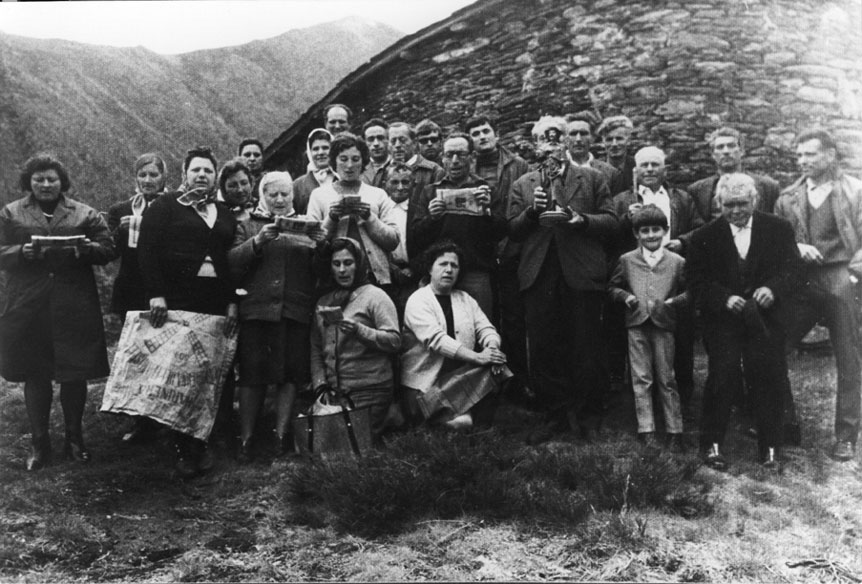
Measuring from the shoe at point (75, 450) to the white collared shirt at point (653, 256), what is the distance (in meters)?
3.80

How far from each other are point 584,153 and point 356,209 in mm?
1823

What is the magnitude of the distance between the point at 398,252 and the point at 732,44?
12.9ft

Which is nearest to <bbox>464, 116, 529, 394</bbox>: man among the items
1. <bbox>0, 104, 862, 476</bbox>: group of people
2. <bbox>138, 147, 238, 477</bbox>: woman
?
<bbox>0, 104, 862, 476</bbox>: group of people

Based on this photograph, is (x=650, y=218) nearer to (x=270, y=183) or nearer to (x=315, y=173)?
(x=270, y=183)

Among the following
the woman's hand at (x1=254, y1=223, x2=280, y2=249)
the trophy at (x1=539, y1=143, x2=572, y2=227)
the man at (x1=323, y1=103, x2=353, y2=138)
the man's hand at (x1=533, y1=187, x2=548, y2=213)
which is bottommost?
the woman's hand at (x1=254, y1=223, x2=280, y2=249)

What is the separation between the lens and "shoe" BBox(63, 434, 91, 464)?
493cm

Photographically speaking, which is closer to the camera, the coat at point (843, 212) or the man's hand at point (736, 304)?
the man's hand at point (736, 304)

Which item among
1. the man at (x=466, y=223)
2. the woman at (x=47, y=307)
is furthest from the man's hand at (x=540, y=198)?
the woman at (x=47, y=307)

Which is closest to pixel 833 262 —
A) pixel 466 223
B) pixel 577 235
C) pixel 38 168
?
pixel 577 235

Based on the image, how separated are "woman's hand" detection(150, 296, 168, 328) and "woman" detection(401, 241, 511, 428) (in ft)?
4.85

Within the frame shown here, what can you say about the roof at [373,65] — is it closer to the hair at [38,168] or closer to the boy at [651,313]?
the boy at [651,313]

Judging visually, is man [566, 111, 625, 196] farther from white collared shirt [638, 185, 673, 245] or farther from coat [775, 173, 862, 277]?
coat [775, 173, 862, 277]

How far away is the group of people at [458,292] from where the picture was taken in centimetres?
464

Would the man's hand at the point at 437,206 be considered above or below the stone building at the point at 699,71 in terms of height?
below
